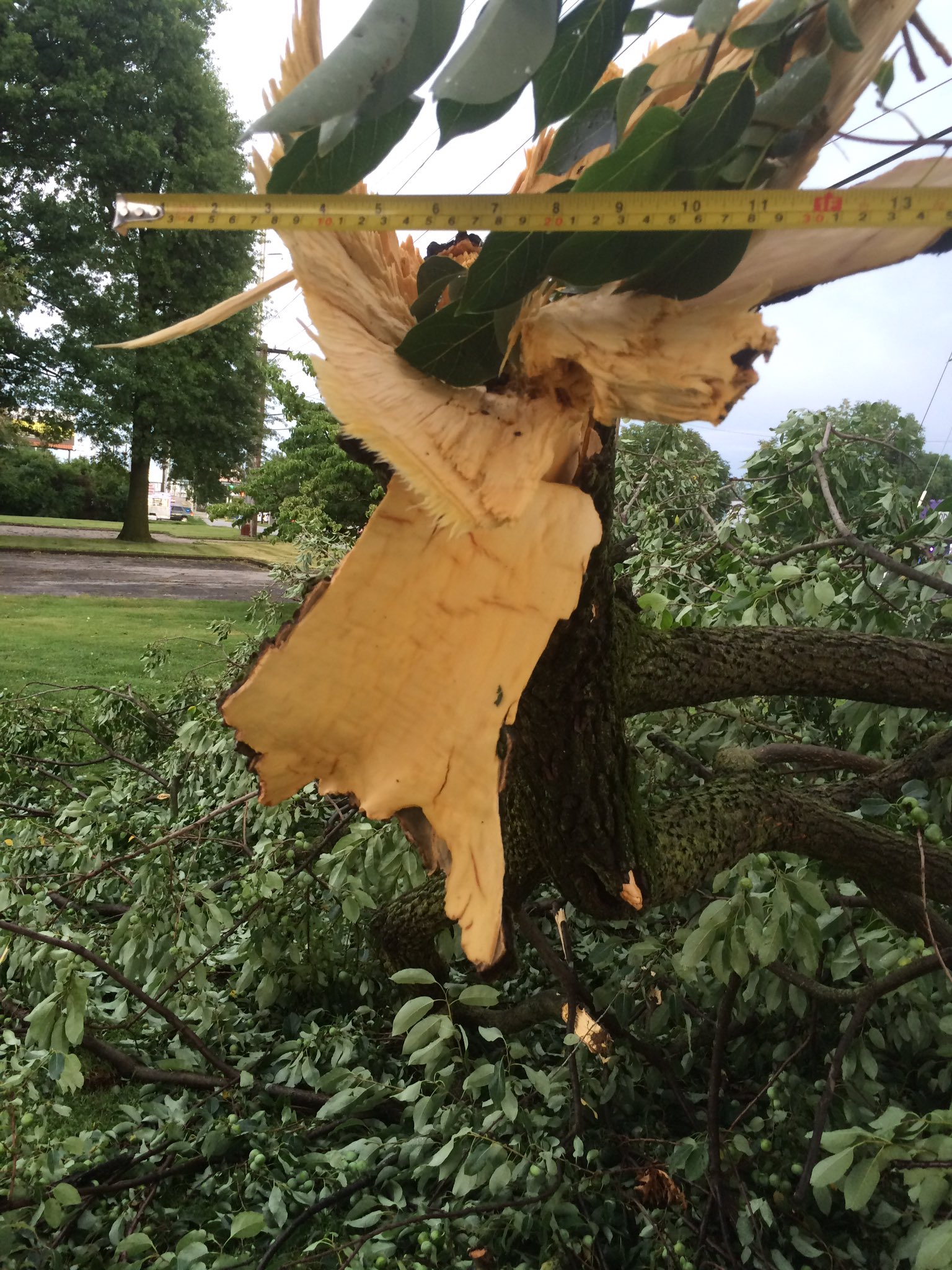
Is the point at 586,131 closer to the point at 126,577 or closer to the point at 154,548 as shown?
the point at 126,577

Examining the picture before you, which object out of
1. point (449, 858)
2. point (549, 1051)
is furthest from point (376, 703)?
point (549, 1051)

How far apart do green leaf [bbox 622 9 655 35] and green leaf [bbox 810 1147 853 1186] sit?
1.09 meters

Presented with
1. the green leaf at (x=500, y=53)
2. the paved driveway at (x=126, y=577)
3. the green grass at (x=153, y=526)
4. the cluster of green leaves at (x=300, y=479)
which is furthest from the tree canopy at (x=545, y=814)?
the green grass at (x=153, y=526)

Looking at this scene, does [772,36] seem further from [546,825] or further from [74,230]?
[74,230]

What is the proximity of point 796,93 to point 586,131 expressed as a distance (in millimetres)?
157

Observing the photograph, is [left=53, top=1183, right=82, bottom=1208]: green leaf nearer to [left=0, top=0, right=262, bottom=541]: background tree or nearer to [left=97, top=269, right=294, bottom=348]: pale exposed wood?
[left=97, top=269, right=294, bottom=348]: pale exposed wood

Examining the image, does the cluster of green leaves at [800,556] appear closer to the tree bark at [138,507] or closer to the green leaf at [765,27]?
the green leaf at [765,27]

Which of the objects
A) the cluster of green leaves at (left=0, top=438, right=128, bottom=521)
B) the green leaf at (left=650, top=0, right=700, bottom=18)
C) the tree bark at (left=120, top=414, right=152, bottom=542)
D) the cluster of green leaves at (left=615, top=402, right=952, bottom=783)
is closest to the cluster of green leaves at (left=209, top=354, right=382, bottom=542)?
the tree bark at (left=120, top=414, right=152, bottom=542)

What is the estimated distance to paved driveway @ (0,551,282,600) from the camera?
6375mm

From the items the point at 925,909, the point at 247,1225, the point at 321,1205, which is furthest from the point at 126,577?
the point at 925,909

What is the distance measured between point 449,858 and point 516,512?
0.36m

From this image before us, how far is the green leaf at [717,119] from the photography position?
55 cm

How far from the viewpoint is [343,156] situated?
55 centimetres

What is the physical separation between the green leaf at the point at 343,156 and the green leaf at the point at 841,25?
271 mm
